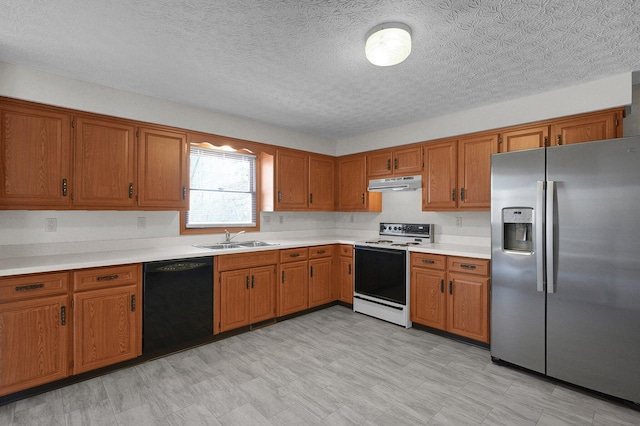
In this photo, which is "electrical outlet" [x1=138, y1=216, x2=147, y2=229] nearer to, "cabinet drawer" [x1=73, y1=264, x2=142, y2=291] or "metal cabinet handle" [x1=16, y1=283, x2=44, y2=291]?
"cabinet drawer" [x1=73, y1=264, x2=142, y2=291]

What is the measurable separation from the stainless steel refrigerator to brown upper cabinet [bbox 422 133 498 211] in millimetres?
622

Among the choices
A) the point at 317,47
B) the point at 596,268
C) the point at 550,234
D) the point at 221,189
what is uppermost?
the point at 317,47

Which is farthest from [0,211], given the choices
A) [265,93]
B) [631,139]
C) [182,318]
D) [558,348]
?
[631,139]

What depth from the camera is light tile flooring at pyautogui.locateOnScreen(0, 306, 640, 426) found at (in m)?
2.03

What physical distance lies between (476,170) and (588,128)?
3.21 feet

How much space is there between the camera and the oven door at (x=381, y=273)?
3.64 metres

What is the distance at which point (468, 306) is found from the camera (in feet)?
10.3

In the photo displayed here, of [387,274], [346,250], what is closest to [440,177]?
[387,274]

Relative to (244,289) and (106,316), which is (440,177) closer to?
(244,289)

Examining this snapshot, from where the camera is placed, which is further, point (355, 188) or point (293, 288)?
point (355, 188)

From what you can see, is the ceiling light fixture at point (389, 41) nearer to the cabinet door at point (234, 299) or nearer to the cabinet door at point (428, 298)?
the cabinet door at point (428, 298)

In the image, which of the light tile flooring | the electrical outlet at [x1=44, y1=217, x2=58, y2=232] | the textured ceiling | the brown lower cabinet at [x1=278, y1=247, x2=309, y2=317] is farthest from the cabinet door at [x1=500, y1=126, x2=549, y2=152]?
the electrical outlet at [x1=44, y1=217, x2=58, y2=232]

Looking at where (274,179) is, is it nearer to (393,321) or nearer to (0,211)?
(393,321)

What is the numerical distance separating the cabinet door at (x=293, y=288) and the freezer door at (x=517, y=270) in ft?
6.94
